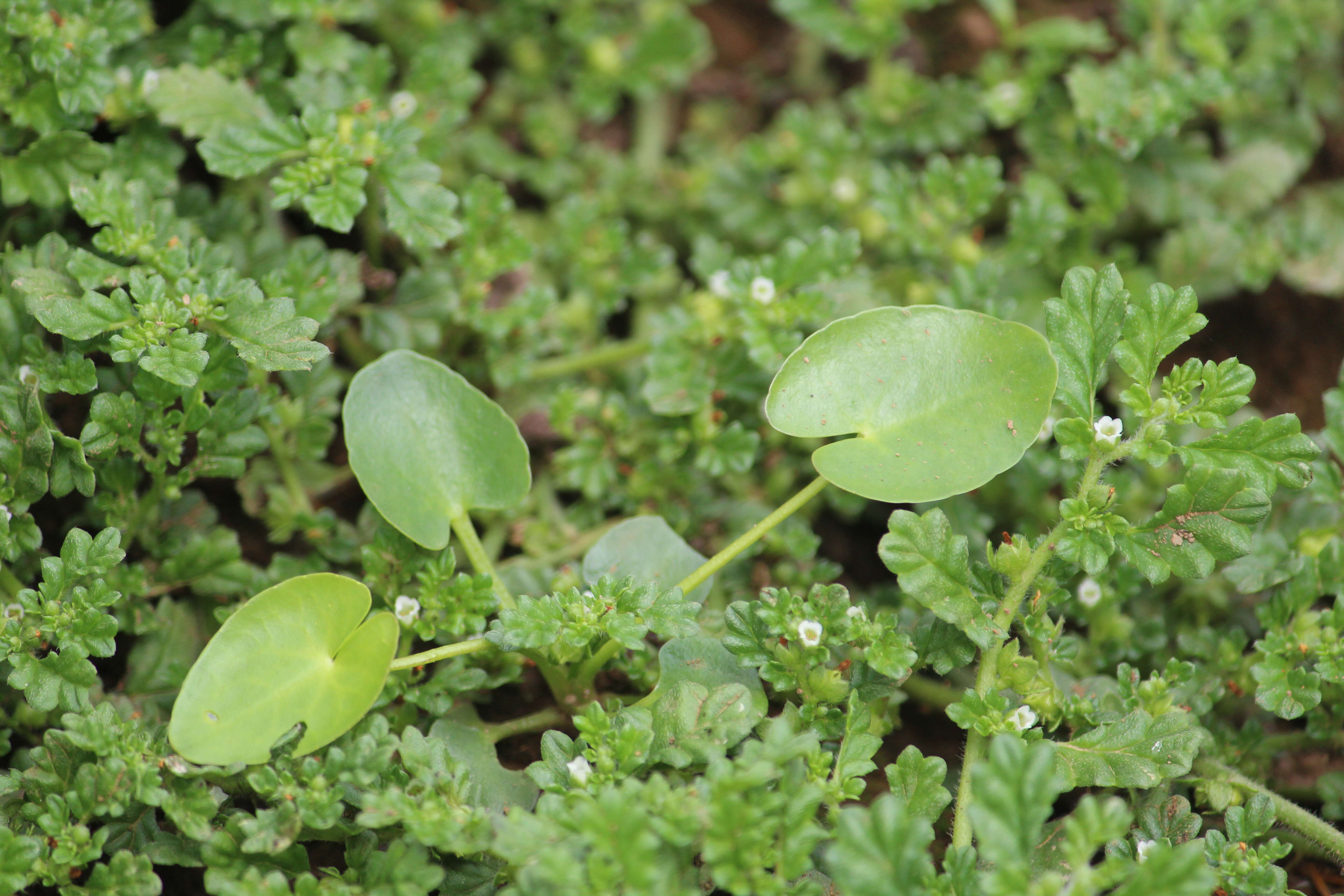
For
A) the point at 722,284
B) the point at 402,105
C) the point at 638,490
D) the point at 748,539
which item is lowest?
the point at 638,490

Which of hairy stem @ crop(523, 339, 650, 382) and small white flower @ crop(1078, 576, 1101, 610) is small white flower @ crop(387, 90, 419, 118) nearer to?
hairy stem @ crop(523, 339, 650, 382)

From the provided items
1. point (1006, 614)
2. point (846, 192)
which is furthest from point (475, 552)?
point (846, 192)

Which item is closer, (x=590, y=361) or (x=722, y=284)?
(x=722, y=284)

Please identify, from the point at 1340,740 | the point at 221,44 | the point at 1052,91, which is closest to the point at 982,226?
the point at 1052,91

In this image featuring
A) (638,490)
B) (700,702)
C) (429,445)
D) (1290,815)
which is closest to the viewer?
(700,702)

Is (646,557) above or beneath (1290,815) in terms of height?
above

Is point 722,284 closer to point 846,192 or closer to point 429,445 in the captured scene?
point 846,192

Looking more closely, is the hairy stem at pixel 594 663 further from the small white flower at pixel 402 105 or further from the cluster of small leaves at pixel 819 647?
the small white flower at pixel 402 105

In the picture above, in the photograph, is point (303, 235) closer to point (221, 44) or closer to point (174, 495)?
point (221, 44)
